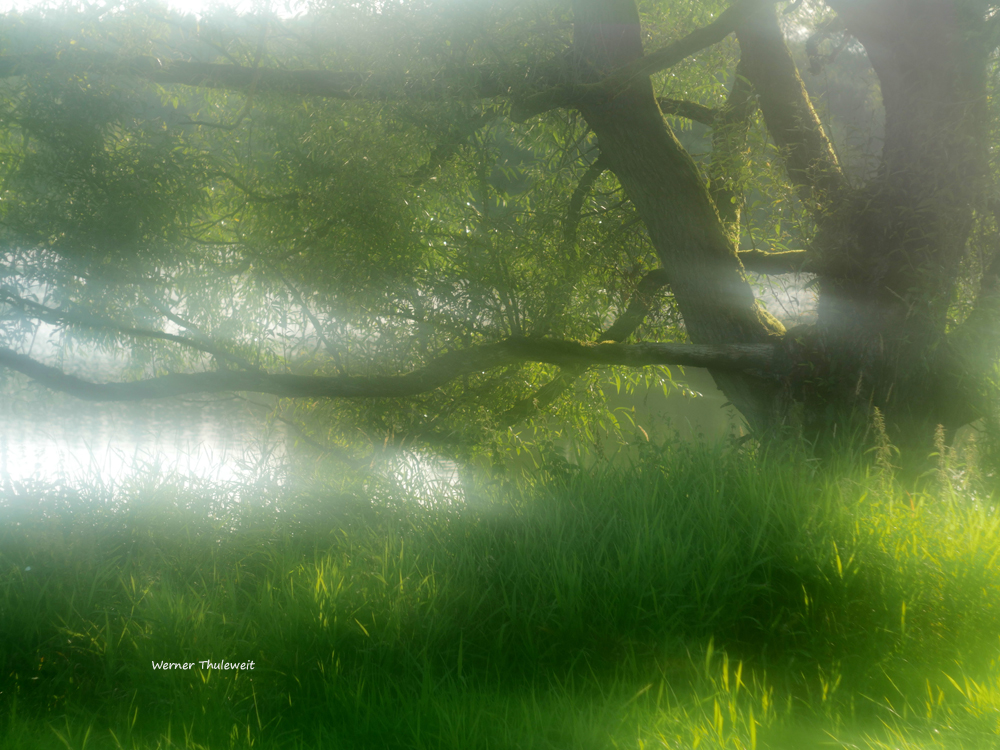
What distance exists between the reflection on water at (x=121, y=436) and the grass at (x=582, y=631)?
86.9 inches

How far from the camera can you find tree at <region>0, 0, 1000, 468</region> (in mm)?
4840

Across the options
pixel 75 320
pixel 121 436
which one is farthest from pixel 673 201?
pixel 121 436

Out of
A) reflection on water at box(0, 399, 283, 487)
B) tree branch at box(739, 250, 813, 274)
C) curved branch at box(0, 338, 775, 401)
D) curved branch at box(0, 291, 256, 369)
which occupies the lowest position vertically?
reflection on water at box(0, 399, 283, 487)

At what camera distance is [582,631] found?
10.1 feet

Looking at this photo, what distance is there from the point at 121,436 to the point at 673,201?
834cm

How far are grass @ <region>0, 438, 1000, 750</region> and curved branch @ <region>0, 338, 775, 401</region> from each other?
4.71 feet

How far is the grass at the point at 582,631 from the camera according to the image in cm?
264

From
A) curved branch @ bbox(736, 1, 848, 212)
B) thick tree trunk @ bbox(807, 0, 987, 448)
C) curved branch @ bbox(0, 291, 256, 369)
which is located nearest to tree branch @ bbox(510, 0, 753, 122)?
curved branch @ bbox(736, 1, 848, 212)

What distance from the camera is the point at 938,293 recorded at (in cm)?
479

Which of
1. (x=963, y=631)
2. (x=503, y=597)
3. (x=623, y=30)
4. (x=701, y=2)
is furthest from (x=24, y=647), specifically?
(x=701, y=2)

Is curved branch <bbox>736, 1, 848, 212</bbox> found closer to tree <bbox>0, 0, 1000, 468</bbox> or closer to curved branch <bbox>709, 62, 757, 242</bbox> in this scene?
tree <bbox>0, 0, 1000, 468</bbox>

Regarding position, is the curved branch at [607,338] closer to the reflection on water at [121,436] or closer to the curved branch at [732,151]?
the curved branch at [732,151]

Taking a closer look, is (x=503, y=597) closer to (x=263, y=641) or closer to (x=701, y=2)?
(x=263, y=641)

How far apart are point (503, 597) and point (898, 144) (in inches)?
161
